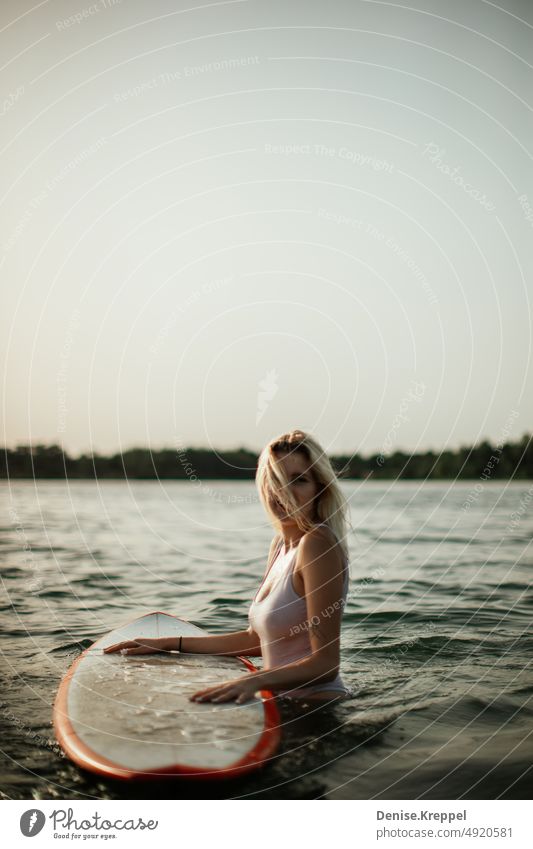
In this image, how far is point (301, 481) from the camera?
3.26 m

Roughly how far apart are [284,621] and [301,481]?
1.90 feet

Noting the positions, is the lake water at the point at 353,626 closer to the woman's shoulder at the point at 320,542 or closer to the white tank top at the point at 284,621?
the white tank top at the point at 284,621

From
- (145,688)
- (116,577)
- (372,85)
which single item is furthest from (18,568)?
(372,85)

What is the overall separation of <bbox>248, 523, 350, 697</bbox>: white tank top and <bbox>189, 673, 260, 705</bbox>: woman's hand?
6.2 inches

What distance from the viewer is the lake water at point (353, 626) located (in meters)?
3.41

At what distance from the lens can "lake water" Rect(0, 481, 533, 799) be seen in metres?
3.41

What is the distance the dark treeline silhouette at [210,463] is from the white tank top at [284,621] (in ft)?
2.17

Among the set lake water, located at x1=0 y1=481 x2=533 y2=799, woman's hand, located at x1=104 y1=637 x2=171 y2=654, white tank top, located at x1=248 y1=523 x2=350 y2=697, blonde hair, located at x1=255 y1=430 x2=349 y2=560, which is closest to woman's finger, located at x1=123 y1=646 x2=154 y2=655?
woman's hand, located at x1=104 y1=637 x2=171 y2=654

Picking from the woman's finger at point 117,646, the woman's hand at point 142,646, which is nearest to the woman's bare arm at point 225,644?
the woman's hand at point 142,646
